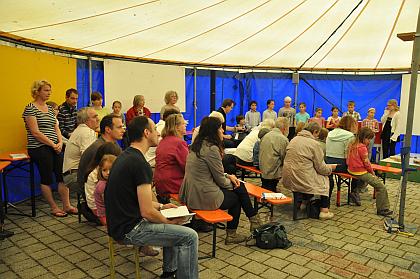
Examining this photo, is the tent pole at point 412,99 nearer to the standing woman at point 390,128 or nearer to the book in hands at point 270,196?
the book in hands at point 270,196

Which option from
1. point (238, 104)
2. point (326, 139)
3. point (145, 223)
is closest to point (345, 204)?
point (326, 139)

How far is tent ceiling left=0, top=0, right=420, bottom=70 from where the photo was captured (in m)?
4.17

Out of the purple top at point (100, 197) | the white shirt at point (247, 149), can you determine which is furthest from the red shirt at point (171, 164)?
the white shirt at point (247, 149)

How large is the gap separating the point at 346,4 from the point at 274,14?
106 centimetres

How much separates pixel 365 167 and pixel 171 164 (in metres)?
2.80

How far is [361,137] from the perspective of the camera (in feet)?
15.5

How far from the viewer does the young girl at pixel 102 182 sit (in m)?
3.19

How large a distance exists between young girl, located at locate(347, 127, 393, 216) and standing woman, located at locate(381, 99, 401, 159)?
128 inches

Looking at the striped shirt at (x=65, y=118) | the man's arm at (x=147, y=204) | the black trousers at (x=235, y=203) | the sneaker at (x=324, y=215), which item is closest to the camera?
the man's arm at (x=147, y=204)

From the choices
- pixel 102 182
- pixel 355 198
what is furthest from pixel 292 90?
pixel 102 182

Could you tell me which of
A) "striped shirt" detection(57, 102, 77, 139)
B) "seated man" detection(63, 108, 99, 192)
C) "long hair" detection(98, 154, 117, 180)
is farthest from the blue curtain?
"long hair" detection(98, 154, 117, 180)

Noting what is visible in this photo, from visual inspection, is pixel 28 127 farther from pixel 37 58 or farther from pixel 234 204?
pixel 234 204

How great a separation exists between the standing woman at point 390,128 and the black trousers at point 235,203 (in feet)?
17.1

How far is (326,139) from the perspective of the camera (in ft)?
17.3
